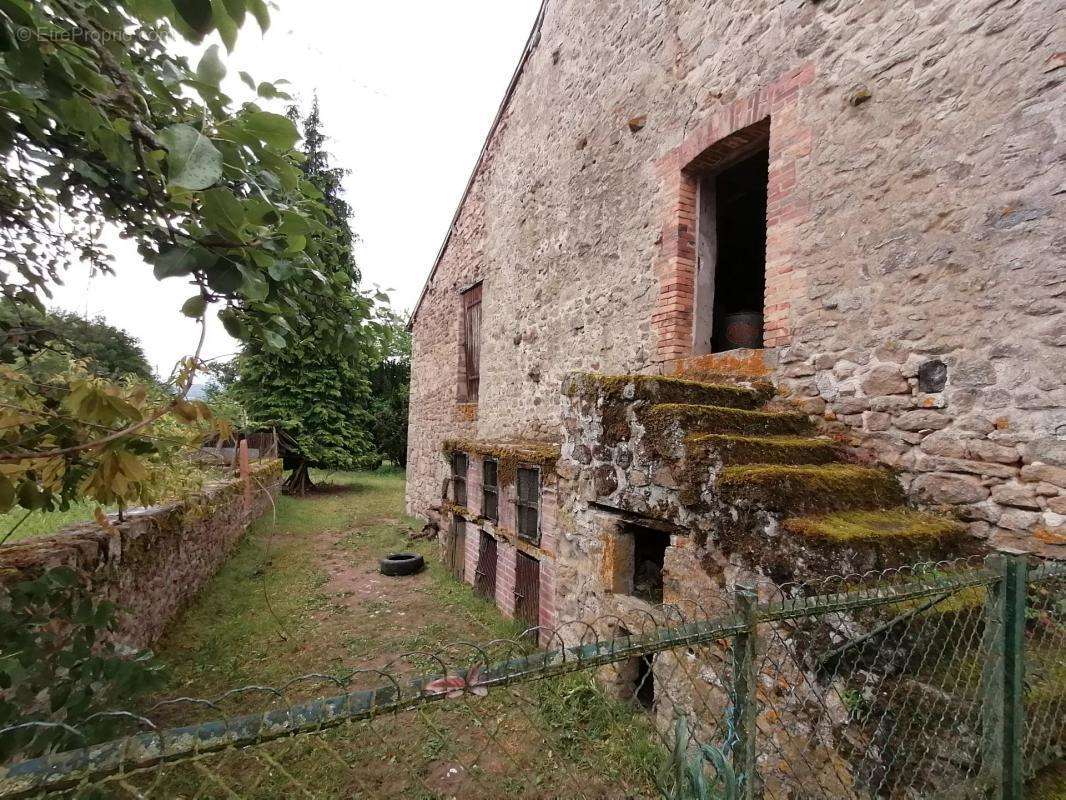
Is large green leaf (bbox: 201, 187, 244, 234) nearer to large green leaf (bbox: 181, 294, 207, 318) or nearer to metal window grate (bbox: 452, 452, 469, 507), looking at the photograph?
large green leaf (bbox: 181, 294, 207, 318)

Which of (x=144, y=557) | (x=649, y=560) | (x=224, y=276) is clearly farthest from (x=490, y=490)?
(x=224, y=276)

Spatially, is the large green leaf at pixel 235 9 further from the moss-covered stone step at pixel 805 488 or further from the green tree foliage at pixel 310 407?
the green tree foliage at pixel 310 407

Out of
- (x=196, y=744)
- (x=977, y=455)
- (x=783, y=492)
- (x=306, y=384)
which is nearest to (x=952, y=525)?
(x=977, y=455)

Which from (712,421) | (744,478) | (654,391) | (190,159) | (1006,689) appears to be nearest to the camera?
(190,159)

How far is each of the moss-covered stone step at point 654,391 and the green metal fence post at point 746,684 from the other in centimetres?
184

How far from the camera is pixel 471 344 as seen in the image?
32.0 feet

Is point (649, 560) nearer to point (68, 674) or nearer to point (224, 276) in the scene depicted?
point (68, 674)

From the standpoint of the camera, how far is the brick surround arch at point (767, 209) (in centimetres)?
397

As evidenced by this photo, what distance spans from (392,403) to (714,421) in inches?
854

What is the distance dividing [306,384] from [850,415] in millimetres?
15975

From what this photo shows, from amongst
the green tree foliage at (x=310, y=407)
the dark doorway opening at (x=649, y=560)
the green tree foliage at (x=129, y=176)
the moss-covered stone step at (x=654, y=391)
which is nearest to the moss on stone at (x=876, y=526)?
the moss-covered stone step at (x=654, y=391)

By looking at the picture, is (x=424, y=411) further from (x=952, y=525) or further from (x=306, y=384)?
(x=952, y=525)

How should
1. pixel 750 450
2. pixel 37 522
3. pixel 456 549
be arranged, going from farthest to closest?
pixel 456 549, pixel 37 522, pixel 750 450

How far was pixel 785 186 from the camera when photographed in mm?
4031
